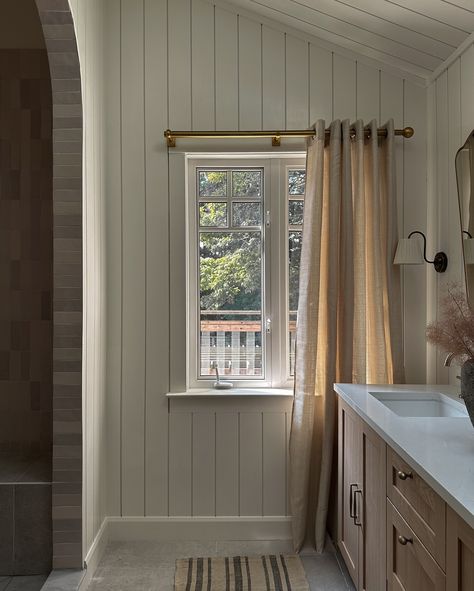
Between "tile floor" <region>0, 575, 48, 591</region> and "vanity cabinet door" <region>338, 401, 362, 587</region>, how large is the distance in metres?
1.33

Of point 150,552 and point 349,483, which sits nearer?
point 349,483

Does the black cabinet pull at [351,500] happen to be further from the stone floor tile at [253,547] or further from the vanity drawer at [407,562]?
the stone floor tile at [253,547]

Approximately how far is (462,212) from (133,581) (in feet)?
7.23

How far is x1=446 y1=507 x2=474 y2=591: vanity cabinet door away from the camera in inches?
45.0

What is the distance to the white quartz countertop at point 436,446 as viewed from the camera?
1.22 metres

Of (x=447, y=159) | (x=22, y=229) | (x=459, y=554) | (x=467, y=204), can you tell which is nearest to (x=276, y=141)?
(x=447, y=159)

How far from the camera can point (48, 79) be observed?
2996mm

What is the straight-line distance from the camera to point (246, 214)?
3.04 m

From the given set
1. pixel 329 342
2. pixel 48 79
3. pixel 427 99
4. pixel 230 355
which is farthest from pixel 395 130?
pixel 48 79

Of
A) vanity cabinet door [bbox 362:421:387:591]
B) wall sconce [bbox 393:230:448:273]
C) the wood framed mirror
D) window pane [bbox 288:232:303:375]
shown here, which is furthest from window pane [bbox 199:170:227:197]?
vanity cabinet door [bbox 362:421:387:591]

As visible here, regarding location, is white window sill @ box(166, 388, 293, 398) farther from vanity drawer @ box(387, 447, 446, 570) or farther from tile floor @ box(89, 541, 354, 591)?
vanity drawer @ box(387, 447, 446, 570)

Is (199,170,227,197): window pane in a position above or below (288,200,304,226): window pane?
above

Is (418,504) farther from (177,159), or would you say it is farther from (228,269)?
(177,159)

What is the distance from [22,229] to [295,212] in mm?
1499
